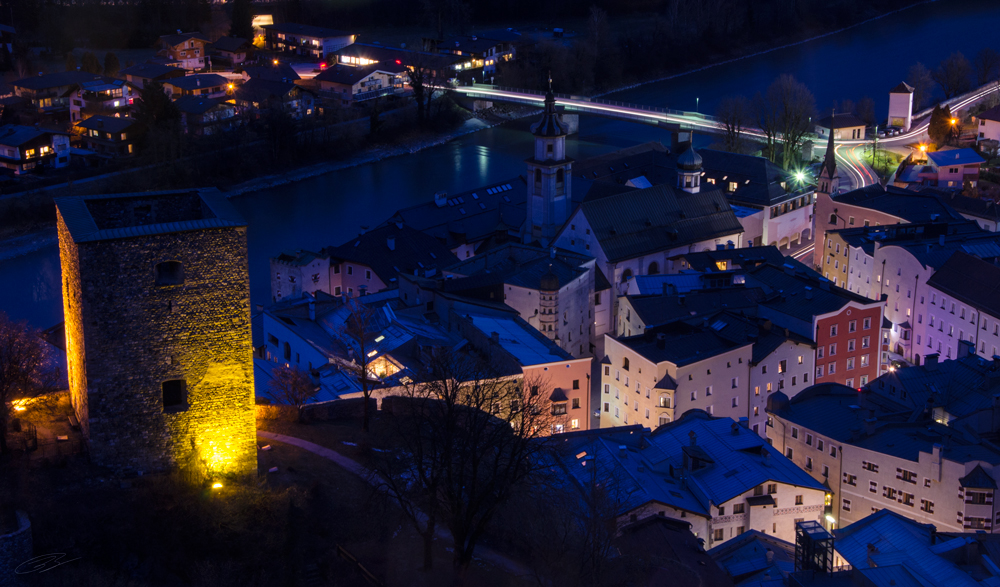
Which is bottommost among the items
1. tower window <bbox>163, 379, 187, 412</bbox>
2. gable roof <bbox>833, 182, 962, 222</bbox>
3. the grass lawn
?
the grass lawn

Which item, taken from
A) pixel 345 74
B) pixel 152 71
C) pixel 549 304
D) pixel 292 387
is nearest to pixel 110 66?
pixel 152 71

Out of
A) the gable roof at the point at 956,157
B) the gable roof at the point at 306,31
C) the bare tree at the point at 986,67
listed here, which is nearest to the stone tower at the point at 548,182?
the gable roof at the point at 956,157

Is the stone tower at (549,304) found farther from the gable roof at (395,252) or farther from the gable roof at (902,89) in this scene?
the gable roof at (902,89)

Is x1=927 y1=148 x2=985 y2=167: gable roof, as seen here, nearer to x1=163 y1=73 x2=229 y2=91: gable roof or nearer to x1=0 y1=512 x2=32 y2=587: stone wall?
x1=163 y1=73 x2=229 y2=91: gable roof

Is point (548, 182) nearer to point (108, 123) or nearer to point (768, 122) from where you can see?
→ point (768, 122)

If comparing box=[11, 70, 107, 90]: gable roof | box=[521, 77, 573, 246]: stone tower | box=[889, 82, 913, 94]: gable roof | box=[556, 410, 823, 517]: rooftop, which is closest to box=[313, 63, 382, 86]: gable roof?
box=[11, 70, 107, 90]: gable roof
